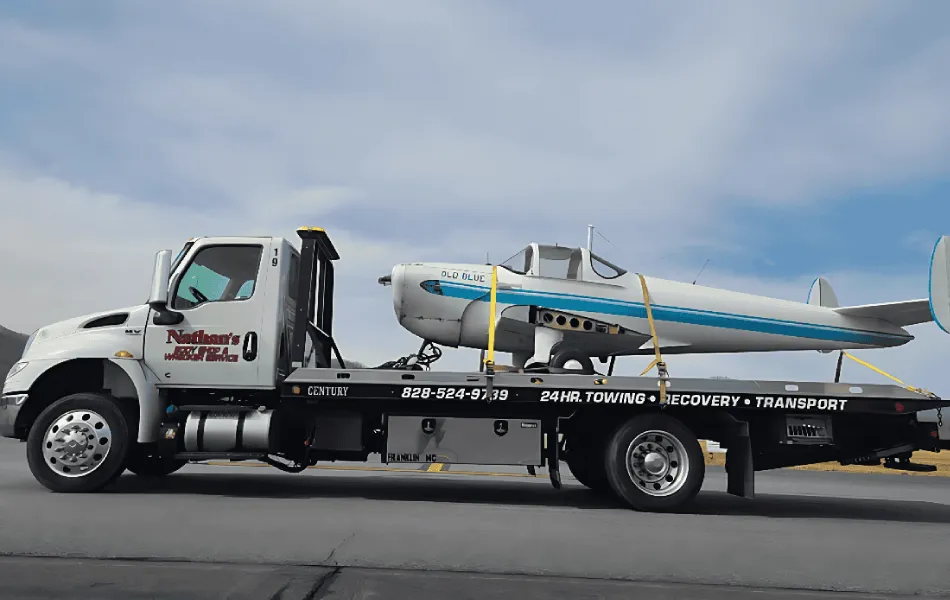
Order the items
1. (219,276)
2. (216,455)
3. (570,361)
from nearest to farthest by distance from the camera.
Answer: (216,455) → (219,276) → (570,361)

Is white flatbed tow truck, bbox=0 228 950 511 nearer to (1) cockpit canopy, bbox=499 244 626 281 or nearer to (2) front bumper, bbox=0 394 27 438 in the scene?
(2) front bumper, bbox=0 394 27 438

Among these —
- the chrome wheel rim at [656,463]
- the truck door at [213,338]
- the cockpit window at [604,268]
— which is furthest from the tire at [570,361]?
the truck door at [213,338]

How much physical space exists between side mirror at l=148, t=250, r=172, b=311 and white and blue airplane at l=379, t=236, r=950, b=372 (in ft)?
8.87

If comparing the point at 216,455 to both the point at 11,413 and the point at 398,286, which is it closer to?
the point at 11,413

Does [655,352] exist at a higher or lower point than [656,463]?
higher

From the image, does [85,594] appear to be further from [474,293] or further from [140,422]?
[474,293]

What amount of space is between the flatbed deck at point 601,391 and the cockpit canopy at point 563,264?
171 centimetres

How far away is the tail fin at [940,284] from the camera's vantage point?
8.65 m

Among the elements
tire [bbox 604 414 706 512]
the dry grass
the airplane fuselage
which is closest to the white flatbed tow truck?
tire [bbox 604 414 706 512]

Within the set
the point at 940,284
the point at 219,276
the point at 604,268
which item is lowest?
the point at 219,276

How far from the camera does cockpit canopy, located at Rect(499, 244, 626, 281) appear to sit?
Result: 9.66 meters

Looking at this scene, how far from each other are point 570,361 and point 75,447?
228 inches

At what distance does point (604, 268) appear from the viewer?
977 centimetres

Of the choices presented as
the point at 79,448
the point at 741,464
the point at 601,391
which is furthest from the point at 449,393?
the point at 79,448
